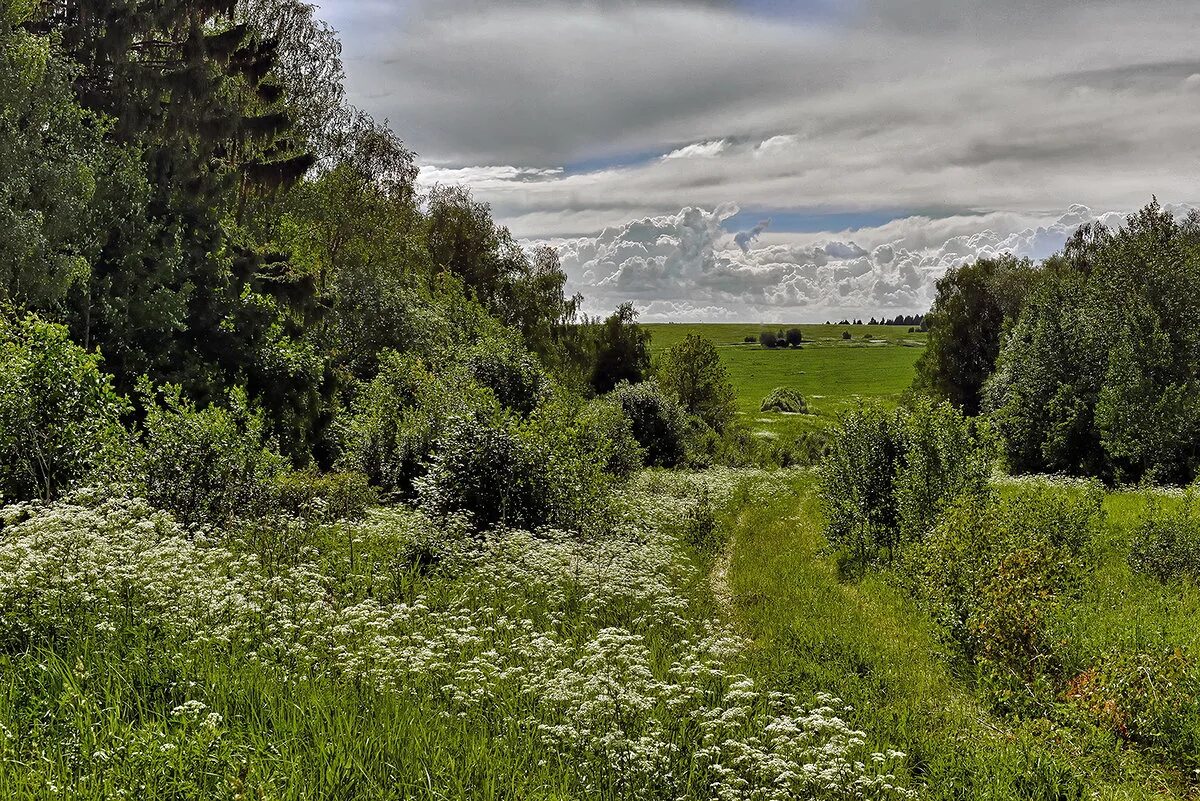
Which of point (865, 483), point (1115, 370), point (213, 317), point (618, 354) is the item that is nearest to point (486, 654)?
point (865, 483)

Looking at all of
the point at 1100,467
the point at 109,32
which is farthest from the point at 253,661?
the point at 1100,467

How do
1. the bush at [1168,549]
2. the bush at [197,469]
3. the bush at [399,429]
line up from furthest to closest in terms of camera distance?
1. the bush at [399,429]
2. the bush at [1168,549]
3. the bush at [197,469]

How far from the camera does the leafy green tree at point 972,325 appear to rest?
207 feet

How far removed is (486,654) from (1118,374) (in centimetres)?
3860

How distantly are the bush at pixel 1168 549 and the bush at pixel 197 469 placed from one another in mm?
15943

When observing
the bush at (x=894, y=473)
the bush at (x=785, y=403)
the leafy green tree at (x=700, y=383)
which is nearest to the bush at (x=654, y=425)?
the leafy green tree at (x=700, y=383)

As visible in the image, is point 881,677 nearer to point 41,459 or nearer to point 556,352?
point 41,459

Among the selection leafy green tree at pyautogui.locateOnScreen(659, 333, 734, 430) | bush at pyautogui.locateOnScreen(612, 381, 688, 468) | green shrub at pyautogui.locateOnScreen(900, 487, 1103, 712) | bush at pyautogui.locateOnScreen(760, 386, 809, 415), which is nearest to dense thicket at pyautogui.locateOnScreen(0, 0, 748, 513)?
green shrub at pyautogui.locateOnScreen(900, 487, 1103, 712)

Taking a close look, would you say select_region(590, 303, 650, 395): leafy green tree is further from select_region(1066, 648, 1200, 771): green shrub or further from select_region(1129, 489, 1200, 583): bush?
select_region(1066, 648, 1200, 771): green shrub

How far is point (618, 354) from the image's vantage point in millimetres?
63406

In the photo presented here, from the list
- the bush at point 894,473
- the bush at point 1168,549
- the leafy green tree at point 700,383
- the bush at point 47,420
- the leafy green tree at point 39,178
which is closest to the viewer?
the bush at point 47,420

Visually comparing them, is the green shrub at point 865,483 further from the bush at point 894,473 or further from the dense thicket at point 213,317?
the dense thicket at point 213,317

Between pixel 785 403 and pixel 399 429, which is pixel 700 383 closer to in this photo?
pixel 785 403

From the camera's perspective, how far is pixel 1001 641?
9242 mm
